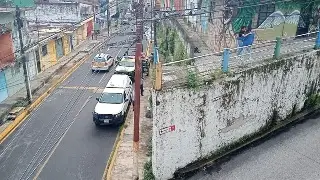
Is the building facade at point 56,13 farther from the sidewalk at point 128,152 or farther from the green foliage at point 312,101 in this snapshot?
the green foliage at point 312,101

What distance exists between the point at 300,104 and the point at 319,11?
5793 mm

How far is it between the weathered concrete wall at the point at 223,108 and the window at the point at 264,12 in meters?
3.79

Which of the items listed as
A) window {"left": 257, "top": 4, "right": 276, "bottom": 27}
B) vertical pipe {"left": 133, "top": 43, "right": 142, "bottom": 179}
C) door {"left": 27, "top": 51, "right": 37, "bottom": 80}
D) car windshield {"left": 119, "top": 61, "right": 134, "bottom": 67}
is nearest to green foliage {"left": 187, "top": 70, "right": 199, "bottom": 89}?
vertical pipe {"left": 133, "top": 43, "right": 142, "bottom": 179}

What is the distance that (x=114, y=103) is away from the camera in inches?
656

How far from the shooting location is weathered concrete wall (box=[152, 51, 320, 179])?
31.1 ft

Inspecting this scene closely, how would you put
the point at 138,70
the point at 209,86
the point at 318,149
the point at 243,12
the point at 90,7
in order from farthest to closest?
the point at 90,7
the point at 243,12
the point at 318,149
the point at 209,86
the point at 138,70

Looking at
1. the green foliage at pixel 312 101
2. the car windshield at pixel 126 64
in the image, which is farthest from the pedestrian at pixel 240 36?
the car windshield at pixel 126 64

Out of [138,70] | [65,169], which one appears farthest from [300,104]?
[65,169]

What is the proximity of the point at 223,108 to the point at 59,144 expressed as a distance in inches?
296

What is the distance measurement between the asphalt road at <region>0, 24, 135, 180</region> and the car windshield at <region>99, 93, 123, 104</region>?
1.25 meters

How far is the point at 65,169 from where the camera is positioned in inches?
484

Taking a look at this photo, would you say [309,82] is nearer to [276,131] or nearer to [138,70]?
[276,131]

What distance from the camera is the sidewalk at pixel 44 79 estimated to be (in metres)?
18.6

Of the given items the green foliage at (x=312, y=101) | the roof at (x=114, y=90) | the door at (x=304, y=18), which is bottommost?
the roof at (x=114, y=90)
